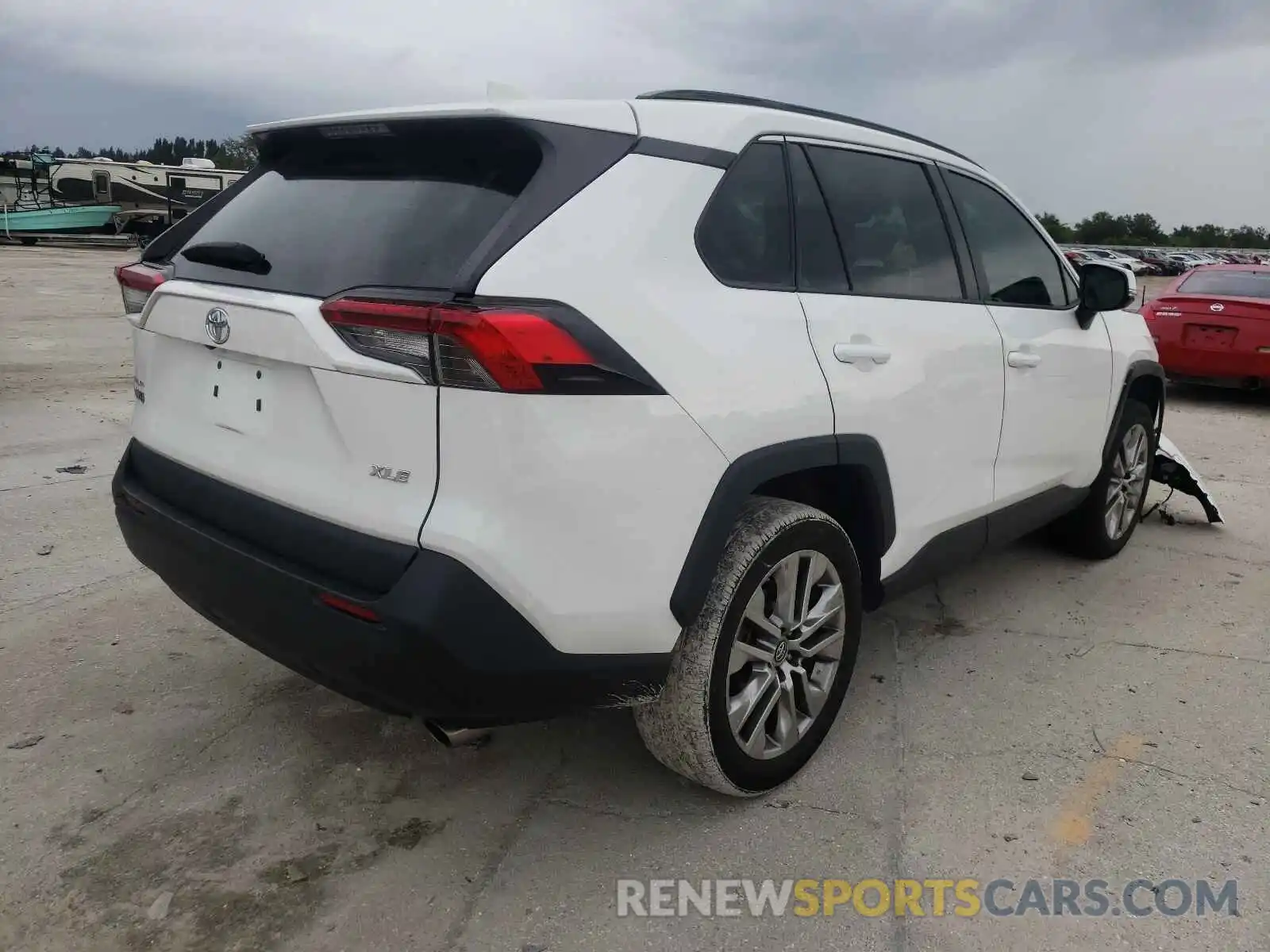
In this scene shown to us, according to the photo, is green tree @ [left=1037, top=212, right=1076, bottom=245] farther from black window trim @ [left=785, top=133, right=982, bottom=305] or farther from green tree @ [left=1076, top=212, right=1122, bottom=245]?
black window trim @ [left=785, top=133, right=982, bottom=305]

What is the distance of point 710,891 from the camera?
236 cm

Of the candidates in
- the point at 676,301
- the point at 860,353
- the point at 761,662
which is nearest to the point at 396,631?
the point at 676,301

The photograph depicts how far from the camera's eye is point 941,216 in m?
3.33

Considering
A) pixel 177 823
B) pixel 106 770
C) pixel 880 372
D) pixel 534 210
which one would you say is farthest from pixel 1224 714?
pixel 106 770

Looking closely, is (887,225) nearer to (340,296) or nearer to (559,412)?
(559,412)

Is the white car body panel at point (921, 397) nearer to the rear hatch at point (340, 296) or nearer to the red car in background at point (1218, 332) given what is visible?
the rear hatch at point (340, 296)

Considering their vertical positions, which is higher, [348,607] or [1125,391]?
[1125,391]

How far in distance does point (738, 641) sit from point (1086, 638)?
2055 mm

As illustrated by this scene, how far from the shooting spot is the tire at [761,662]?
2383mm

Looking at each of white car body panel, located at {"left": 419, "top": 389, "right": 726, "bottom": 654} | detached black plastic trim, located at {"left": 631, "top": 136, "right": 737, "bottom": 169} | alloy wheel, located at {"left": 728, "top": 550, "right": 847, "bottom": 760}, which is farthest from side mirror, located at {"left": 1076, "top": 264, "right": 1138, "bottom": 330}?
white car body panel, located at {"left": 419, "top": 389, "right": 726, "bottom": 654}

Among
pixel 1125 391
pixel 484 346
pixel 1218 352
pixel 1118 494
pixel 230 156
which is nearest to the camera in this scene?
pixel 484 346

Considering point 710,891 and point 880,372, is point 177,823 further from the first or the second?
point 880,372

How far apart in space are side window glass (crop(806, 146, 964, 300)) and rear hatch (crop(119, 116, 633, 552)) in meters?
0.90

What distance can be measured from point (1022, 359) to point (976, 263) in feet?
1.26
